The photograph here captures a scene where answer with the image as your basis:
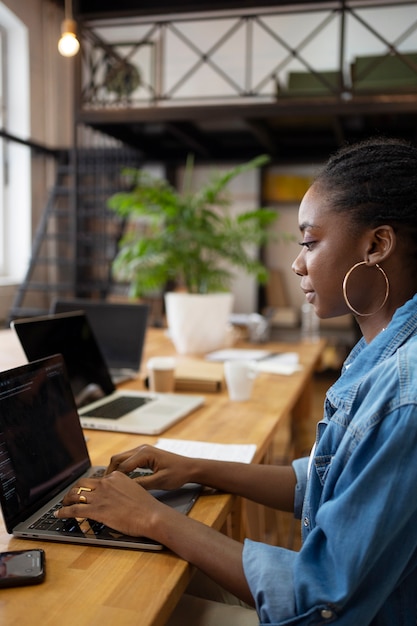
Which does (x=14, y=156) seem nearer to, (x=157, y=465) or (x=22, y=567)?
(x=157, y=465)

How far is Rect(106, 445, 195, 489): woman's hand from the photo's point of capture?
1.13m

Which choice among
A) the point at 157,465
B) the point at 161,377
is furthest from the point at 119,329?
the point at 157,465

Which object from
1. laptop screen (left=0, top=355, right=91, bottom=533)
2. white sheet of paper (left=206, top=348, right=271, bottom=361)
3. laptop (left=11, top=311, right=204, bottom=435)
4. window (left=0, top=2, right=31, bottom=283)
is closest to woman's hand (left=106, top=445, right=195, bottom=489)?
laptop screen (left=0, top=355, right=91, bottom=533)

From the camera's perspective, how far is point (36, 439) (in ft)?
3.50

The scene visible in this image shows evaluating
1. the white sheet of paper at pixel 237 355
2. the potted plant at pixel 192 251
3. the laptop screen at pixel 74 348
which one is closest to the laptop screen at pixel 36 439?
the laptop screen at pixel 74 348

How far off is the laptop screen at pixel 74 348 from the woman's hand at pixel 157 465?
0.62m

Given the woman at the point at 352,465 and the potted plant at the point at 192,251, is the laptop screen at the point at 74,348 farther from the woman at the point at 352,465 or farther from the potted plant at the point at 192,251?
the potted plant at the point at 192,251

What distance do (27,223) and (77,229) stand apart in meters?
0.61

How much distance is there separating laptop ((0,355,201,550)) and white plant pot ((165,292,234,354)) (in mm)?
1543

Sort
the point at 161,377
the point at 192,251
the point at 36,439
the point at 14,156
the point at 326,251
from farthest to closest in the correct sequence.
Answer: the point at 14,156 → the point at 192,251 → the point at 161,377 → the point at 36,439 → the point at 326,251

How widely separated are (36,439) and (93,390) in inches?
32.8

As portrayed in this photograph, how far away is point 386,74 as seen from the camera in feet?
17.3

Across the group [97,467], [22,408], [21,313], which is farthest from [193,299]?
[21,313]

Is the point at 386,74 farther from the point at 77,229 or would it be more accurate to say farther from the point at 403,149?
the point at 403,149
